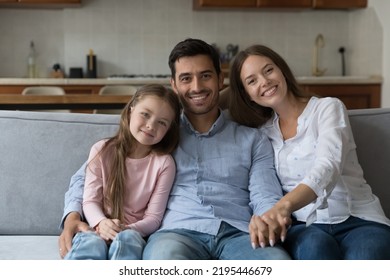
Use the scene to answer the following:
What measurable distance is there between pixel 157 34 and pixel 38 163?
3.60 m

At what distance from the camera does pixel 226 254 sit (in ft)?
5.00

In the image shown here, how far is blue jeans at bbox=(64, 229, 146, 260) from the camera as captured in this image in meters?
1.42

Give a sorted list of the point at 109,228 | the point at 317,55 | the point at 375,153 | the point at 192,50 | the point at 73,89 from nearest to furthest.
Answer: the point at 109,228, the point at 192,50, the point at 375,153, the point at 73,89, the point at 317,55

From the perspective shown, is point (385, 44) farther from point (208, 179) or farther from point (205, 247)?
point (205, 247)

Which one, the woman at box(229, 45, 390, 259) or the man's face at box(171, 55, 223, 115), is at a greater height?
the man's face at box(171, 55, 223, 115)

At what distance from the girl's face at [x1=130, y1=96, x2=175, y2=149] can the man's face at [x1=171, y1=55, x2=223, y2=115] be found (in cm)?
11

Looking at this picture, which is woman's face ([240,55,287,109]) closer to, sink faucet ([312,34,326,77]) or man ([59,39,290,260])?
man ([59,39,290,260])

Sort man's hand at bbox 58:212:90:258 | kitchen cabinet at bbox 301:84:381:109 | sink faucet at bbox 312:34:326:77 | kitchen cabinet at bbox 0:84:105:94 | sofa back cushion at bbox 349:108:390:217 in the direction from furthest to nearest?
sink faucet at bbox 312:34:326:77
kitchen cabinet at bbox 301:84:381:109
kitchen cabinet at bbox 0:84:105:94
sofa back cushion at bbox 349:108:390:217
man's hand at bbox 58:212:90:258

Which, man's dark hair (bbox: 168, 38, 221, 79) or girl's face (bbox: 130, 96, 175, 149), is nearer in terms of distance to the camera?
girl's face (bbox: 130, 96, 175, 149)

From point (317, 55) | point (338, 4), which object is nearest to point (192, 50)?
point (338, 4)

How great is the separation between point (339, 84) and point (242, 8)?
46.4 inches

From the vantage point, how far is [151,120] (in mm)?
1689

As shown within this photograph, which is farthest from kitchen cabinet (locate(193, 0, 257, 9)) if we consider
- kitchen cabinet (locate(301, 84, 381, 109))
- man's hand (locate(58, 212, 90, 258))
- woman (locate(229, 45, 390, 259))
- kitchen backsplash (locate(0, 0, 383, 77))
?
man's hand (locate(58, 212, 90, 258))

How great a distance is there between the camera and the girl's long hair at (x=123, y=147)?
167 cm
